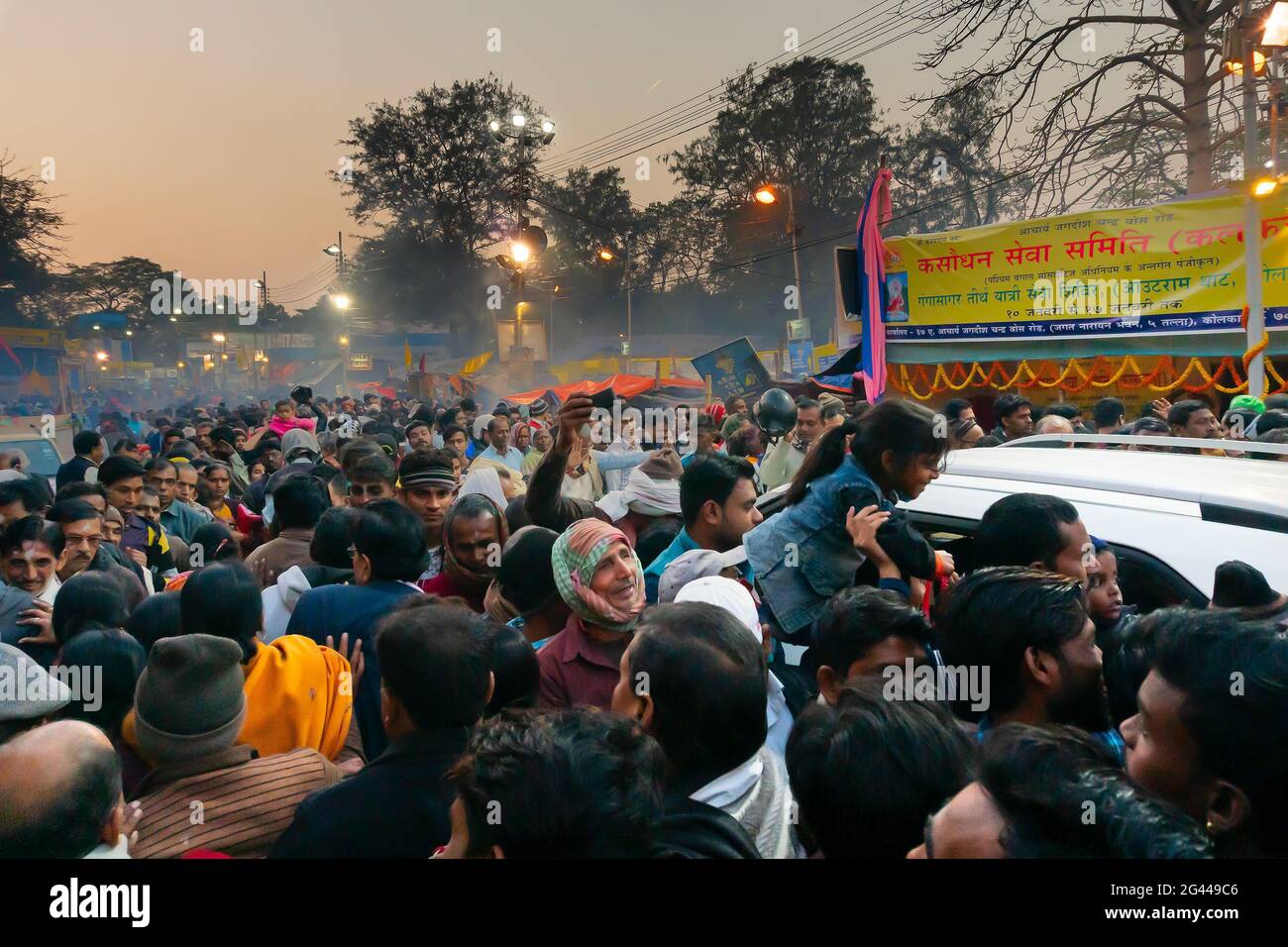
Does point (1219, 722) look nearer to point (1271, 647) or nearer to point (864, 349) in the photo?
point (1271, 647)

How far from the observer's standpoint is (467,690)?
6.71ft

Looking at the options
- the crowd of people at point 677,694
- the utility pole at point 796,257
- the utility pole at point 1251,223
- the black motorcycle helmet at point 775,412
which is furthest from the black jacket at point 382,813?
the utility pole at point 796,257

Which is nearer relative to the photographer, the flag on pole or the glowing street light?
the glowing street light

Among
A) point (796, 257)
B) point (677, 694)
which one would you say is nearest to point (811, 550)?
point (677, 694)

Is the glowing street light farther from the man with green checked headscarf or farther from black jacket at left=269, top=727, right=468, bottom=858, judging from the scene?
black jacket at left=269, top=727, right=468, bottom=858

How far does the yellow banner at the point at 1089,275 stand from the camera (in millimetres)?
9023

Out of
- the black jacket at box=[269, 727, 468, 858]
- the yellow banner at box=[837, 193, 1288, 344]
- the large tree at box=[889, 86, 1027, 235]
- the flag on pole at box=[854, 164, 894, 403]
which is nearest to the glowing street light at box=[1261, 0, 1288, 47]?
the yellow banner at box=[837, 193, 1288, 344]

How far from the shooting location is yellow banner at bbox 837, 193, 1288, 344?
29.6ft

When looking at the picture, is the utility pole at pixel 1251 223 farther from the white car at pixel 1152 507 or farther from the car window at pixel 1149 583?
the car window at pixel 1149 583

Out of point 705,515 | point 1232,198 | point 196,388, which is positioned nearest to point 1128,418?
point 1232,198

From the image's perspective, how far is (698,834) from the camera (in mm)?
1522

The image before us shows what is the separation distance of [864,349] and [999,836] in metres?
11.0

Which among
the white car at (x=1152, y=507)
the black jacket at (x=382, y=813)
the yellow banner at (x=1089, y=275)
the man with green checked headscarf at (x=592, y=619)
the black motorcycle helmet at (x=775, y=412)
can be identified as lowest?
the black jacket at (x=382, y=813)
